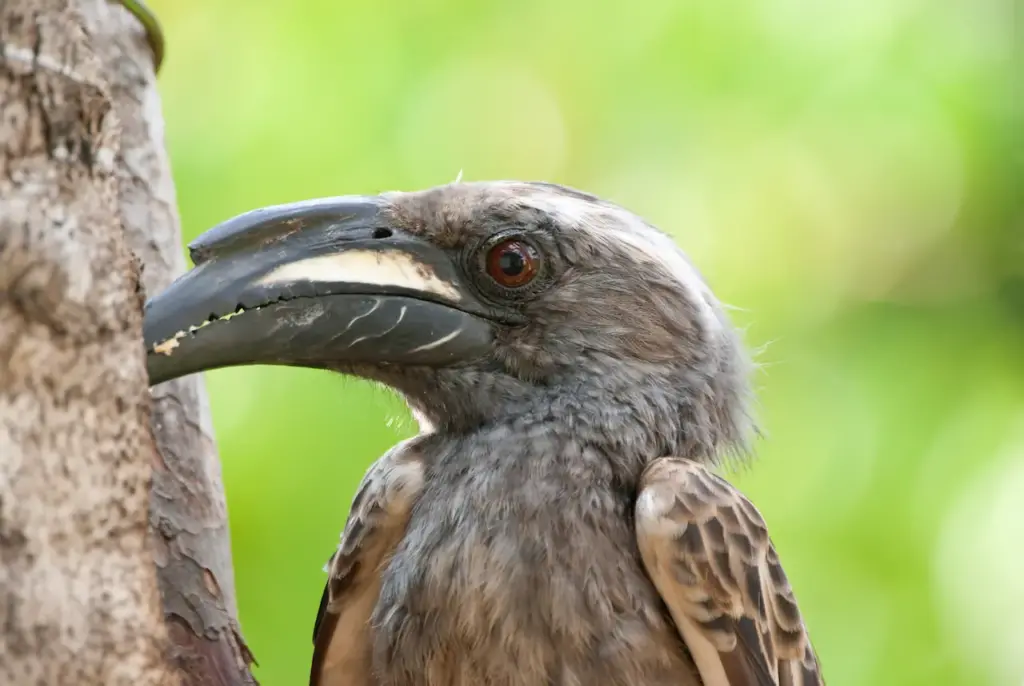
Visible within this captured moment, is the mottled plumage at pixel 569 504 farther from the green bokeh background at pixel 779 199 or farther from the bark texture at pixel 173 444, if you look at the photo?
the green bokeh background at pixel 779 199

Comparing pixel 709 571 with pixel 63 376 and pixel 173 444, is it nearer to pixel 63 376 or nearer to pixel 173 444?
pixel 173 444

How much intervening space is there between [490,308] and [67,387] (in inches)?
39.6

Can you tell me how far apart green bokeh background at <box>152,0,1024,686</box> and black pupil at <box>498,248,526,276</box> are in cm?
204

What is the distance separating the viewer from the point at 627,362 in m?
2.35

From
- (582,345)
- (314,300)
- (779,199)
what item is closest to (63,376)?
(314,300)

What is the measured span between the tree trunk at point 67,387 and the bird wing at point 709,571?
34.0 inches

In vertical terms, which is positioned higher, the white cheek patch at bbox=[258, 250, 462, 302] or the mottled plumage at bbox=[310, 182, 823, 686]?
the white cheek patch at bbox=[258, 250, 462, 302]

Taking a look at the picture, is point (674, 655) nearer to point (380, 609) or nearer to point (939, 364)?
point (380, 609)

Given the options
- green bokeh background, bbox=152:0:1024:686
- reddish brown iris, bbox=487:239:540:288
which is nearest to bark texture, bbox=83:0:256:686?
reddish brown iris, bbox=487:239:540:288

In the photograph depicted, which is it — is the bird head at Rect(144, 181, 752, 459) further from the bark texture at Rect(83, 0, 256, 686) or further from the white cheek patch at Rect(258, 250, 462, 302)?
the bark texture at Rect(83, 0, 256, 686)

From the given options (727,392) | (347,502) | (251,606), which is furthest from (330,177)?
(727,392)

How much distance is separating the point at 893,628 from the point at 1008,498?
2.10 ft

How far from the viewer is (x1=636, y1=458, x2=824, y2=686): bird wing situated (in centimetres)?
208

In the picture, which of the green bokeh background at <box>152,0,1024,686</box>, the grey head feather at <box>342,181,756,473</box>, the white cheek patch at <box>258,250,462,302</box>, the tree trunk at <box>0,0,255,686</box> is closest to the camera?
the tree trunk at <box>0,0,255,686</box>
